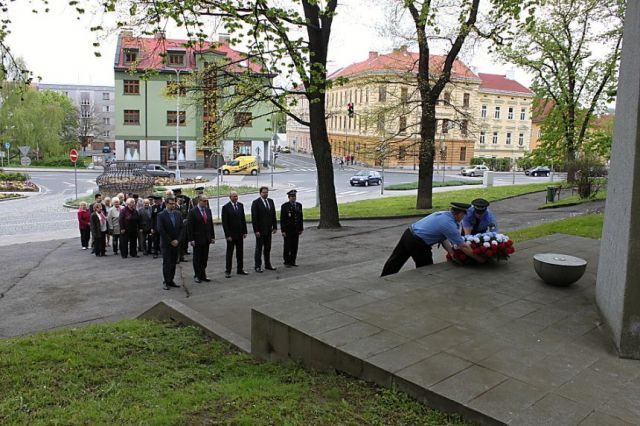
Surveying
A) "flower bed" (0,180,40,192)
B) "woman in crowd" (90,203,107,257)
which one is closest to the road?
"flower bed" (0,180,40,192)

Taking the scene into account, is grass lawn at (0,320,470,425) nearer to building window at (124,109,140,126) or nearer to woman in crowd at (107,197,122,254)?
woman in crowd at (107,197,122,254)

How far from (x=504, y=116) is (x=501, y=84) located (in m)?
4.76

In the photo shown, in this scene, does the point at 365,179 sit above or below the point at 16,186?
above

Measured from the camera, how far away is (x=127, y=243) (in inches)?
607

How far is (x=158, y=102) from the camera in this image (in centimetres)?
6038

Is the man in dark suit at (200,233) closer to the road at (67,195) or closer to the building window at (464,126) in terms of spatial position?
the road at (67,195)

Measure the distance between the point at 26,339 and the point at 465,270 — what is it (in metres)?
6.20

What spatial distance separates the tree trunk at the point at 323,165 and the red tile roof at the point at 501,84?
202ft

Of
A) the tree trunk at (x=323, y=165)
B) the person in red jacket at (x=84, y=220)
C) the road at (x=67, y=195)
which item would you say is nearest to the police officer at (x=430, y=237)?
the tree trunk at (x=323, y=165)

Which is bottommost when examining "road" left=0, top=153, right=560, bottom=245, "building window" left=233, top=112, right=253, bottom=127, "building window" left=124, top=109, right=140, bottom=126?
"road" left=0, top=153, right=560, bottom=245

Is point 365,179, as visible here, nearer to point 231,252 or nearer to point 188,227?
point 231,252

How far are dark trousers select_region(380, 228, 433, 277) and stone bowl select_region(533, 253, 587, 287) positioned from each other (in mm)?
1677

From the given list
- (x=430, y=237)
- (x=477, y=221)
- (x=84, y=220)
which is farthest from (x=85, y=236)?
(x=477, y=221)

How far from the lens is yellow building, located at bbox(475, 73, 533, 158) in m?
75.4
